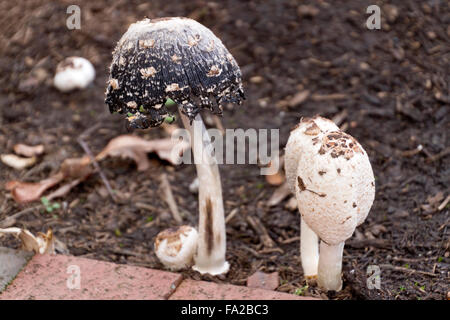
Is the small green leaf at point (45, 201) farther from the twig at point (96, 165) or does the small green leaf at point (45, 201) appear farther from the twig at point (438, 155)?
the twig at point (438, 155)

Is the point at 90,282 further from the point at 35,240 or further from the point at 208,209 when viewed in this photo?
the point at 208,209

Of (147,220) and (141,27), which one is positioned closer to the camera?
(141,27)

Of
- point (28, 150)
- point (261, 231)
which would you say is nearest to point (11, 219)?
point (28, 150)

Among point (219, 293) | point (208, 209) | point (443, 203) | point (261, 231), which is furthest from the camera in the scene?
point (261, 231)

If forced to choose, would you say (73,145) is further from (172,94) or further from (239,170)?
(172,94)

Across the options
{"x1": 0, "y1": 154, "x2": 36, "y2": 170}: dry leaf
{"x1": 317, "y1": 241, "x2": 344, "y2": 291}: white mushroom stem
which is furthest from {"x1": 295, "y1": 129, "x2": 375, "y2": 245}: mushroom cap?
{"x1": 0, "y1": 154, "x2": 36, "y2": 170}: dry leaf
